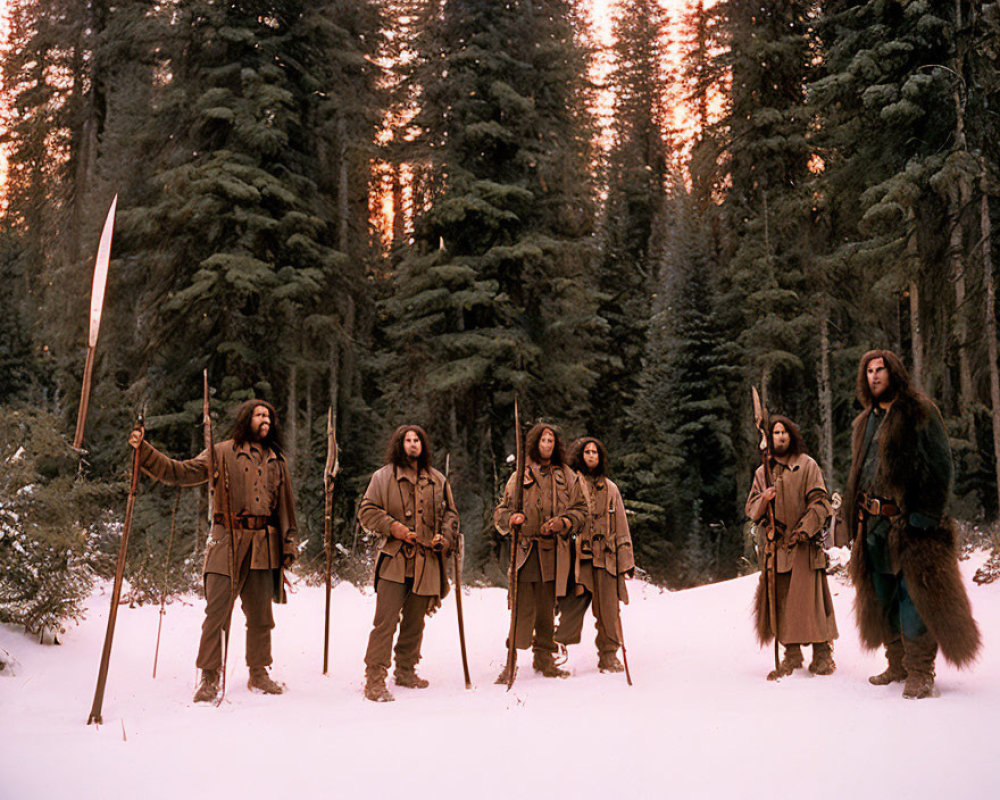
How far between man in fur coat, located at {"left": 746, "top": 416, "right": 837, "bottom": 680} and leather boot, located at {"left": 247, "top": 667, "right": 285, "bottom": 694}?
392 centimetres

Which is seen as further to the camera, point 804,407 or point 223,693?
point 804,407

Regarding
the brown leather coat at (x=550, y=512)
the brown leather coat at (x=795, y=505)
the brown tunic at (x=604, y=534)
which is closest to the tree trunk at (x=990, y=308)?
the brown leather coat at (x=795, y=505)

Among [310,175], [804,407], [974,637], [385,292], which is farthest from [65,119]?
[974,637]

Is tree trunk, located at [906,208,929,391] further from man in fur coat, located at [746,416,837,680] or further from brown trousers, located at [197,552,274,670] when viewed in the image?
brown trousers, located at [197,552,274,670]

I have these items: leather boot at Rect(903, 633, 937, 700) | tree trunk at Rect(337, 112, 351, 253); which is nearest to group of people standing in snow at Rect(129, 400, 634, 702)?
leather boot at Rect(903, 633, 937, 700)

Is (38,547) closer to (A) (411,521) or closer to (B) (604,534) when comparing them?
(A) (411,521)

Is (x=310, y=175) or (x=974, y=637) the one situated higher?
(x=310, y=175)

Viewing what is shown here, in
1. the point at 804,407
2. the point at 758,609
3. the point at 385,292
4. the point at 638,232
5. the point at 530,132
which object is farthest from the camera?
the point at 638,232

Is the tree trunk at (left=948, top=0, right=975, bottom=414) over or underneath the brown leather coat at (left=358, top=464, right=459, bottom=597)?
over

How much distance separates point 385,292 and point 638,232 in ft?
41.3

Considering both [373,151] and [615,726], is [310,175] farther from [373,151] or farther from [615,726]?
[615,726]

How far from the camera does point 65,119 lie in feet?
73.9

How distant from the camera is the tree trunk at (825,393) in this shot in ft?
62.6

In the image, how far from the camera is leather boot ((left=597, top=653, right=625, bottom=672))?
8398 millimetres
